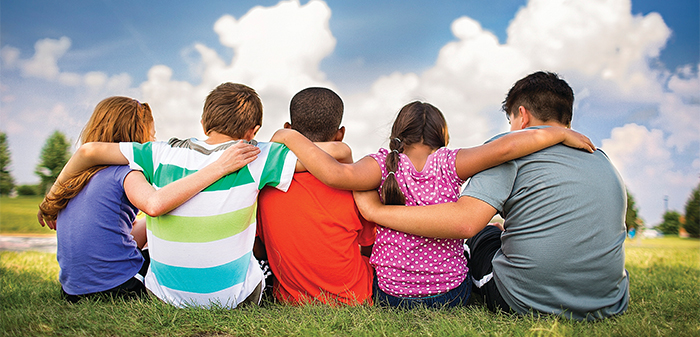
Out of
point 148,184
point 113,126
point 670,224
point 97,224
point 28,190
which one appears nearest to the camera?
point 148,184

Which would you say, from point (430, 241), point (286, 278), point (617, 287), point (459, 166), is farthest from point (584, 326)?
point (286, 278)

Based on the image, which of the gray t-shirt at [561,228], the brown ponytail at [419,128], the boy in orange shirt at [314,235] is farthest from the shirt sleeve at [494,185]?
the boy in orange shirt at [314,235]

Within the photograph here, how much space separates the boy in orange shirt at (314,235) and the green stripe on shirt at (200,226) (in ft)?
0.90

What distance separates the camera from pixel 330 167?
2457 millimetres

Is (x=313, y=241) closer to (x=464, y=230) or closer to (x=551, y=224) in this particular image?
(x=464, y=230)

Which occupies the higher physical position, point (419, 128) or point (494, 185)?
point (419, 128)

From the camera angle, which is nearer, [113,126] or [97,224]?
[97,224]

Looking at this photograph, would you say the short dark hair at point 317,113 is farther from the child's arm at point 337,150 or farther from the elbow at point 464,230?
the elbow at point 464,230

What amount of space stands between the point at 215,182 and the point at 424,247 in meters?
1.36

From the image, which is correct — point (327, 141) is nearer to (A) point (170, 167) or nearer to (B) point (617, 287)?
(A) point (170, 167)

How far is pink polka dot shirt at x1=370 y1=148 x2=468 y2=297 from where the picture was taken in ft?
8.40

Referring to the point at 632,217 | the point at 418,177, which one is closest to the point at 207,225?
the point at 418,177

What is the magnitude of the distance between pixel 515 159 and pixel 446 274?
84 cm

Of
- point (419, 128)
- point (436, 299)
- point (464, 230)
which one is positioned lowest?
point (436, 299)
